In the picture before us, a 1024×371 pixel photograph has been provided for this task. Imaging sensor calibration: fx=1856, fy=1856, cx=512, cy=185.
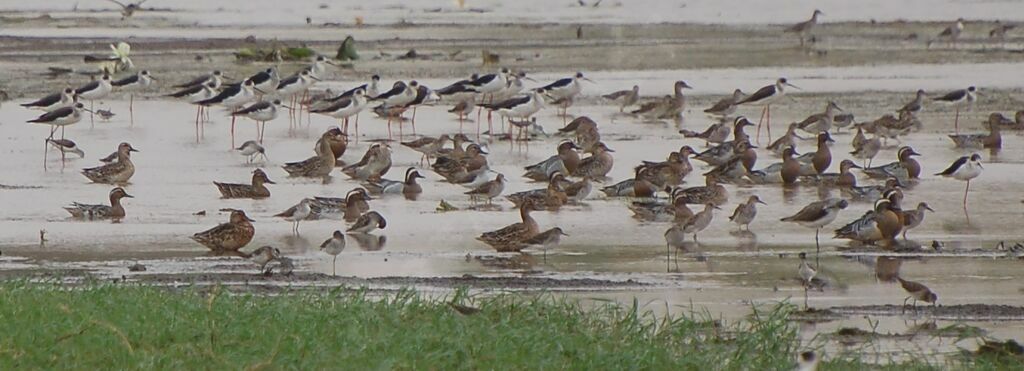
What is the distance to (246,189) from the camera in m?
17.7

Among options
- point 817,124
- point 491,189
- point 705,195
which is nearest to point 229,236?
point 491,189

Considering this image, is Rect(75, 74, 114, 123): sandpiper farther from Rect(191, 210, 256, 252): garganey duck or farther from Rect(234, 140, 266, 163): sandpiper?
Rect(191, 210, 256, 252): garganey duck

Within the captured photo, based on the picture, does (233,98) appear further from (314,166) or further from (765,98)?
(765,98)

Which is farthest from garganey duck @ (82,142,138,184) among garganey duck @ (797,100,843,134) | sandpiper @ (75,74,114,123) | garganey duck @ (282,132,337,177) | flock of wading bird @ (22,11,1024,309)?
garganey duck @ (797,100,843,134)

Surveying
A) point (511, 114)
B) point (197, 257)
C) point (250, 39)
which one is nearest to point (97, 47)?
point (250, 39)

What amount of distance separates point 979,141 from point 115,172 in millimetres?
9862

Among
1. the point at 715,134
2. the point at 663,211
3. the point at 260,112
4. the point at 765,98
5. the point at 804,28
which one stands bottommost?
the point at 663,211

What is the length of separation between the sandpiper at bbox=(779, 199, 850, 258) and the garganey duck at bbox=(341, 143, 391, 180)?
17.1ft

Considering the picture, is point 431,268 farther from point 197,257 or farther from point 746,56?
point 746,56

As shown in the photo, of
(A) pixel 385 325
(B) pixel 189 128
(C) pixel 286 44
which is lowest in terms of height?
(A) pixel 385 325

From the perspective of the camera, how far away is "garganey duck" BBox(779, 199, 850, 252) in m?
15.2

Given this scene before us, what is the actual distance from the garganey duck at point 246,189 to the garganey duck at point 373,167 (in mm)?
1620

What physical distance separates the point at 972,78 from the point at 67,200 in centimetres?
1801

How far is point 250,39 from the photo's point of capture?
39.2 meters
